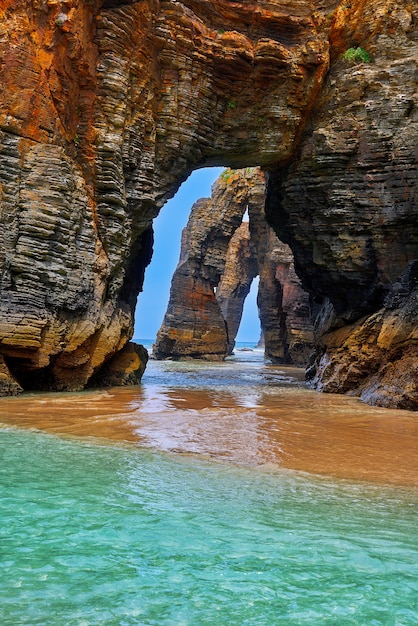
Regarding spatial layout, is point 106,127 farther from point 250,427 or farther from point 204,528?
point 204,528

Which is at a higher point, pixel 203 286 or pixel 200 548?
pixel 203 286

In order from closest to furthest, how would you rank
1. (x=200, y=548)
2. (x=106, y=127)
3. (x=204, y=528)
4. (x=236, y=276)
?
(x=200, y=548), (x=204, y=528), (x=106, y=127), (x=236, y=276)

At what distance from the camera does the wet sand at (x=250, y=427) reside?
538 centimetres

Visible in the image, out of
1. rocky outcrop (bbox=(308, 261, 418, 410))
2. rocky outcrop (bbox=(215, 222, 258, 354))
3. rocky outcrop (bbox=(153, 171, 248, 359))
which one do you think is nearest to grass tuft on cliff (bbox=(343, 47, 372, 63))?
rocky outcrop (bbox=(308, 261, 418, 410))

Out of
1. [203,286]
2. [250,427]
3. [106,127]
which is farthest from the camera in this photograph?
[203,286]

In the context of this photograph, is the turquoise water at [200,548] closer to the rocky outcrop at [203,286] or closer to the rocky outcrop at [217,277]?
the rocky outcrop at [217,277]

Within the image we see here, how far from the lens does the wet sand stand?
5.38 meters

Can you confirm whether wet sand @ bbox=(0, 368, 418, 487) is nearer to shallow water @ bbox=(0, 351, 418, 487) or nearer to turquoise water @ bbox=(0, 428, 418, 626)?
shallow water @ bbox=(0, 351, 418, 487)

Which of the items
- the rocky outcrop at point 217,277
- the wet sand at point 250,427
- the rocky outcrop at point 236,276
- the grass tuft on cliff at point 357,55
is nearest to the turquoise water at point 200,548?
the wet sand at point 250,427

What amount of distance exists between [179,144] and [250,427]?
32.8 ft

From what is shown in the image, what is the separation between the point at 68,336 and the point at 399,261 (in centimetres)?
993

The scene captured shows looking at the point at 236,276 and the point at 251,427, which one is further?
the point at 236,276

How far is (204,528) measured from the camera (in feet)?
10.7

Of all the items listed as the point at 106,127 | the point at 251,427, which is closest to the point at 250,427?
the point at 251,427
